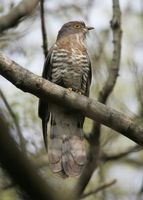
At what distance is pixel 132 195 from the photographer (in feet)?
16.3

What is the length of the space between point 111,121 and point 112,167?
339 cm

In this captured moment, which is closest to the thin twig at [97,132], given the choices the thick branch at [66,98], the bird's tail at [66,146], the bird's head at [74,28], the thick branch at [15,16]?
the bird's tail at [66,146]

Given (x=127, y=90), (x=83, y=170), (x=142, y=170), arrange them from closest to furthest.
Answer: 1. (x=83, y=170)
2. (x=142, y=170)
3. (x=127, y=90)

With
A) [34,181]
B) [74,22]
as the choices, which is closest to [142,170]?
[74,22]

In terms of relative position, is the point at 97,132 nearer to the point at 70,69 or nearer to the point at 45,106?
the point at 45,106

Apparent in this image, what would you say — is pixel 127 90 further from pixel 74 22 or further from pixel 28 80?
pixel 28 80

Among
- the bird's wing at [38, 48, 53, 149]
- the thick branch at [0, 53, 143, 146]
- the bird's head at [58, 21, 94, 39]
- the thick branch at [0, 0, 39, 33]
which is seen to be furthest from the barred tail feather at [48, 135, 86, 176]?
the bird's head at [58, 21, 94, 39]

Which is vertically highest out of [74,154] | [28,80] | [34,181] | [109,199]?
[109,199]

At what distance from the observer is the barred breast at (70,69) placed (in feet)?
13.6

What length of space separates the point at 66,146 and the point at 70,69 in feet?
2.75

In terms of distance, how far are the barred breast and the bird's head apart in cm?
73

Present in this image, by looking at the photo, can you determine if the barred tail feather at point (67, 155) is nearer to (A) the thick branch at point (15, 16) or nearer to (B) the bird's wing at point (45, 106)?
(B) the bird's wing at point (45, 106)

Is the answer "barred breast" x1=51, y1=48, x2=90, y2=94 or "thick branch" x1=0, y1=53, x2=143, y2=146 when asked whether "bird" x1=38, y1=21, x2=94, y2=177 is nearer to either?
"barred breast" x1=51, y1=48, x2=90, y2=94

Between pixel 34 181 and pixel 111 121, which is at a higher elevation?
pixel 111 121
